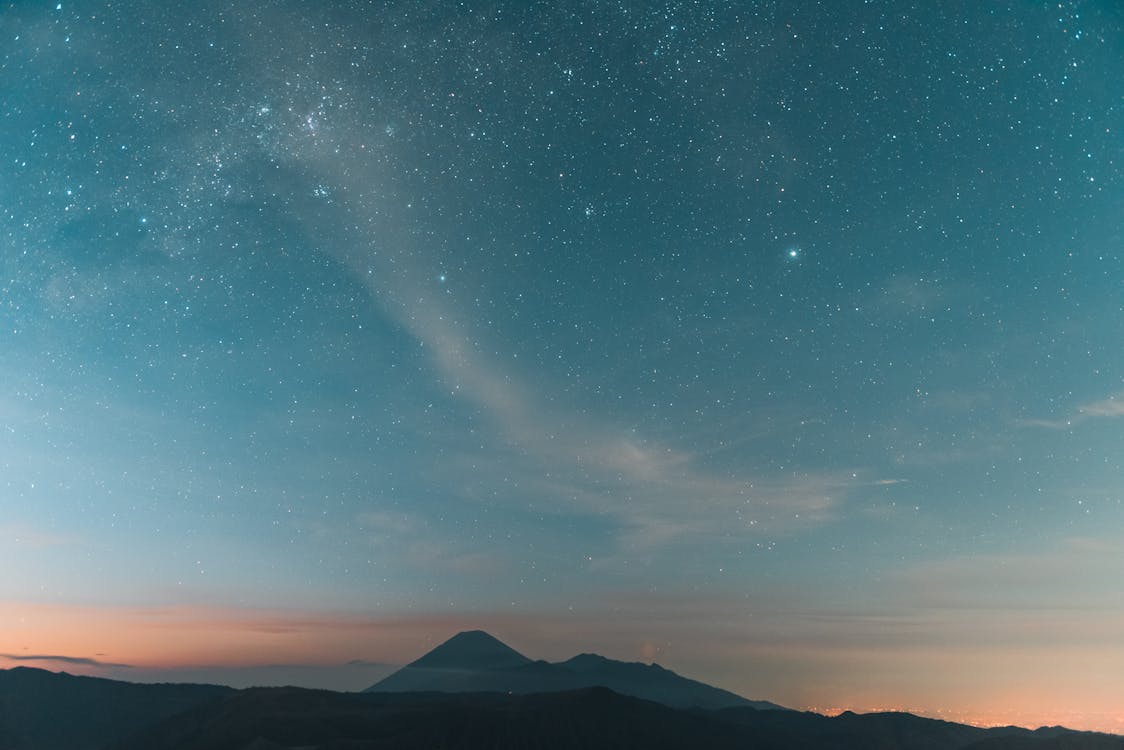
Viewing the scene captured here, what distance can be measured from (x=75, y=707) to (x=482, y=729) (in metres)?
121

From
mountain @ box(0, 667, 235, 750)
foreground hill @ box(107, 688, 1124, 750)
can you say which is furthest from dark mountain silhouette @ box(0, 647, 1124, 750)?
mountain @ box(0, 667, 235, 750)

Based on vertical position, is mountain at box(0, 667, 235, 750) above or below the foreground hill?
below

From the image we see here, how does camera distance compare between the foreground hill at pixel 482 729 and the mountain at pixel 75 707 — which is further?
the mountain at pixel 75 707

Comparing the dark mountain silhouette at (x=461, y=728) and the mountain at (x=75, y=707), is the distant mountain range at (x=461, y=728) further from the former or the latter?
the mountain at (x=75, y=707)

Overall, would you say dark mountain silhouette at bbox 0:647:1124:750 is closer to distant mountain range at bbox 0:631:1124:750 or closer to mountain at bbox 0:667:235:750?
distant mountain range at bbox 0:631:1124:750

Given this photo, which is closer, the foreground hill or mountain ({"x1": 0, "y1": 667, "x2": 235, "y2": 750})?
the foreground hill

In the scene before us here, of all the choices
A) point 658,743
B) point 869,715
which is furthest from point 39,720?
point 869,715

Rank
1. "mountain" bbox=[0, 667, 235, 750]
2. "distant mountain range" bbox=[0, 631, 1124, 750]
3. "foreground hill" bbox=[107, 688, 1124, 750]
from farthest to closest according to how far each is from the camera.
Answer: "mountain" bbox=[0, 667, 235, 750]
"distant mountain range" bbox=[0, 631, 1124, 750]
"foreground hill" bbox=[107, 688, 1124, 750]

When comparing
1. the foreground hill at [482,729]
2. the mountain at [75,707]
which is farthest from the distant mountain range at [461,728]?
the mountain at [75,707]

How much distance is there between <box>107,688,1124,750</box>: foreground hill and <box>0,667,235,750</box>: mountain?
38.1 m

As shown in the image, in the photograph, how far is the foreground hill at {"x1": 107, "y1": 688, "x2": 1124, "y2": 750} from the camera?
107 m

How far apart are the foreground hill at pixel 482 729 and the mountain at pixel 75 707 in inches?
1500

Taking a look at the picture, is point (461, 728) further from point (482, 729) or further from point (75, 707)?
point (75, 707)

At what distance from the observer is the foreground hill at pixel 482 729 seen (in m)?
107
